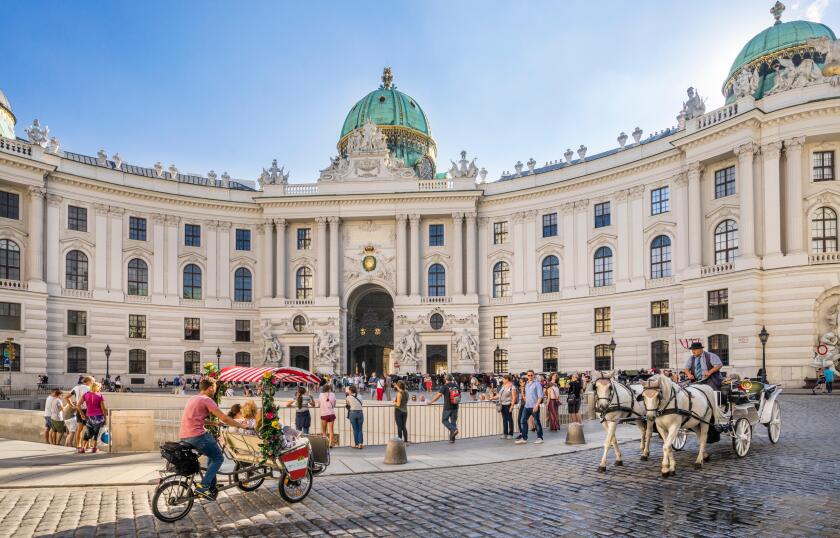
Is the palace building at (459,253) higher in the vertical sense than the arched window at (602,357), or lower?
higher

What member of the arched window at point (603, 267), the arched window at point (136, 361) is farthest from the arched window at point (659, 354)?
the arched window at point (136, 361)

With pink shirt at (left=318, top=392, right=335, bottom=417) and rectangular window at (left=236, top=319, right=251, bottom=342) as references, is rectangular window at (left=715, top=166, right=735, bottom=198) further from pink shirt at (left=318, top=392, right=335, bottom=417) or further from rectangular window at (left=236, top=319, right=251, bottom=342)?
rectangular window at (left=236, top=319, right=251, bottom=342)

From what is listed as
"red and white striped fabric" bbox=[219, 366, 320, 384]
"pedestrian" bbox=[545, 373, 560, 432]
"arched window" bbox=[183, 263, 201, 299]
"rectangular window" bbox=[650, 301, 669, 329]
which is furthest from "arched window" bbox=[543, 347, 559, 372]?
"red and white striped fabric" bbox=[219, 366, 320, 384]

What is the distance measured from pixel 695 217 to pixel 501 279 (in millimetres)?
17472

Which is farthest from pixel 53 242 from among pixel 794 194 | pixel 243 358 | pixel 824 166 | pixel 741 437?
pixel 824 166

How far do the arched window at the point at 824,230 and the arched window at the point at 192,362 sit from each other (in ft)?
152

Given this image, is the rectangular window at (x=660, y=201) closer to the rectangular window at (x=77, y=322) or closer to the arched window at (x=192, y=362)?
the arched window at (x=192, y=362)

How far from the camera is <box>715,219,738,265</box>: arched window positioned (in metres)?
41.6

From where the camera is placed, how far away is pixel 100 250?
168 ft

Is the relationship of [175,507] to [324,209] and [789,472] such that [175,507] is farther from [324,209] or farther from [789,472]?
[324,209]

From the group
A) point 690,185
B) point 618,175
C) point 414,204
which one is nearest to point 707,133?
point 690,185

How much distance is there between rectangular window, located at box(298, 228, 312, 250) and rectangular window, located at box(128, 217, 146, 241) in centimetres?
1302

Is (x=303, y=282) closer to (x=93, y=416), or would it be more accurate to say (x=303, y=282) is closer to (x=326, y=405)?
(x=326, y=405)

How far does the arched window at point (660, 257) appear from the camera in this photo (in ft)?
153
